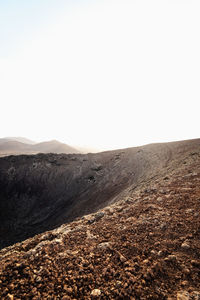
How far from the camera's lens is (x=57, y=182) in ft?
105

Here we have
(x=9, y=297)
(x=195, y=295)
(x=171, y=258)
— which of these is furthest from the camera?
(x=171, y=258)

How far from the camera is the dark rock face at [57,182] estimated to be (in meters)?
22.4

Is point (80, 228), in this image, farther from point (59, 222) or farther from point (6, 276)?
point (59, 222)

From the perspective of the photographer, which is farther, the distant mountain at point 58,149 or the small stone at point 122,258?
the distant mountain at point 58,149

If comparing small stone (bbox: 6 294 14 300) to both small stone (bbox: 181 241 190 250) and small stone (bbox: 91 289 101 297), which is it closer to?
small stone (bbox: 91 289 101 297)

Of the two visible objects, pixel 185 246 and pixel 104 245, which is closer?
pixel 185 246

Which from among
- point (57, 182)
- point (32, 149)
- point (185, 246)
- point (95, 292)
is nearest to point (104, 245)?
point (95, 292)

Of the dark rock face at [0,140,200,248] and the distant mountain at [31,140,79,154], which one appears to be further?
the distant mountain at [31,140,79,154]

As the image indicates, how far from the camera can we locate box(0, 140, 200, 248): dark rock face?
22406 mm

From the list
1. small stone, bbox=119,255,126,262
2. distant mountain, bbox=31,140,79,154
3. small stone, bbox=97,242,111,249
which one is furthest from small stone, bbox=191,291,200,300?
distant mountain, bbox=31,140,79,154

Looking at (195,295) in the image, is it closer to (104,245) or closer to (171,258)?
(171,258)

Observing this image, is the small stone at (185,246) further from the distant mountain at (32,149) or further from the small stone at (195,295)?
the distant mountain at (32,149)

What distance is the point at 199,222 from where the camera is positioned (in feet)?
16.1

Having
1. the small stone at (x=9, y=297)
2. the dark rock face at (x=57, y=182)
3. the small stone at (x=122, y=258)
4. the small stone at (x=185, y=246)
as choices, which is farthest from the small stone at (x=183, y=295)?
the dark rock face at (x=57, y=182)
